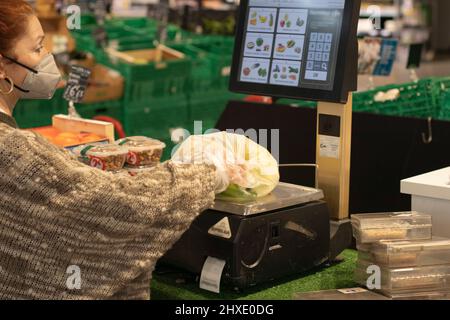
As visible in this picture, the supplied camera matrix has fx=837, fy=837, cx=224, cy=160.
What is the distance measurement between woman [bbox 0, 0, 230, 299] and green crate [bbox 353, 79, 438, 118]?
231 centimetres

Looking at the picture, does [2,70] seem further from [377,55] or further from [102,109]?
[102,109]

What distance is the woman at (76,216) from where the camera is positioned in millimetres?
2031

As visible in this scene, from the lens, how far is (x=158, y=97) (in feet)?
24.7

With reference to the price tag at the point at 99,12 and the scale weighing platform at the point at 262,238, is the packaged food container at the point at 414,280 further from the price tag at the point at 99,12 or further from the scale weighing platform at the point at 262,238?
the price tag at the point at 99,12

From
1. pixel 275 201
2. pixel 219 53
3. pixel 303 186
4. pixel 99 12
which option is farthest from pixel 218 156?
pixel 99 12

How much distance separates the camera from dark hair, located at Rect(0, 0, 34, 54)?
7.27 ft

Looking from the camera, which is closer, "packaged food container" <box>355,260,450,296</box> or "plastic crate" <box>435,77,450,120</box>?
"packaged food container" <box>355,260,450,296</box>

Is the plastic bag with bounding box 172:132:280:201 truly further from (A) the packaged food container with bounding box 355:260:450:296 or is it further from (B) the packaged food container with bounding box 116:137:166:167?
(A) the packaged food container with bounding box 355:260:450:296

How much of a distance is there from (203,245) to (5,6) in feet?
2.88

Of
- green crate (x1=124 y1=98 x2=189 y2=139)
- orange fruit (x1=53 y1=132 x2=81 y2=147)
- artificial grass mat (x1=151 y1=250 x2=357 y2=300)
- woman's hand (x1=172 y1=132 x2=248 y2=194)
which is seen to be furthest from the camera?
green crate (x1=124 y1=98 x2=189 y2=139)

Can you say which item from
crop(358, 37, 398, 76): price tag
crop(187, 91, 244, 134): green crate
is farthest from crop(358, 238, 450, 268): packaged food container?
crop(187, 91, 244, 134): green crate

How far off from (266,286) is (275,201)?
265mm

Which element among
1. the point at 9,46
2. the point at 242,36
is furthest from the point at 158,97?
Answer: the point at 9,46
